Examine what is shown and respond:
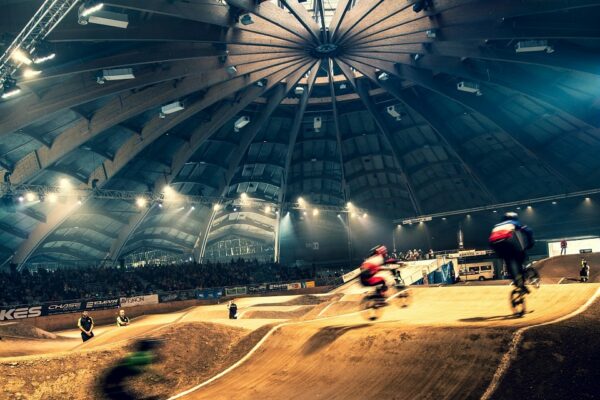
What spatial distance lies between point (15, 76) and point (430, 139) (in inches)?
1498

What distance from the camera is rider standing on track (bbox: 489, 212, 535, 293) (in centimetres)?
1106

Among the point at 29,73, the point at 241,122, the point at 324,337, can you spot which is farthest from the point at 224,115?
the point at 324,337

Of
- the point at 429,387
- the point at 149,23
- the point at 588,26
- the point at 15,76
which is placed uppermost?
the point at 149,23

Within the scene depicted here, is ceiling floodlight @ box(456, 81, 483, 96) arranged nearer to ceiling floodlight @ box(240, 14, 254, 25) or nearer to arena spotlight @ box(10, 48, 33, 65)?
ceiling floodlight @ box(240, 14, 254, 25)

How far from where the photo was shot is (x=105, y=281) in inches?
1610

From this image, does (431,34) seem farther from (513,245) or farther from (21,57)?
(21,57)

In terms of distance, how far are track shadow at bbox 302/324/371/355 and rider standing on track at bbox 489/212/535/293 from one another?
4398 millimetres

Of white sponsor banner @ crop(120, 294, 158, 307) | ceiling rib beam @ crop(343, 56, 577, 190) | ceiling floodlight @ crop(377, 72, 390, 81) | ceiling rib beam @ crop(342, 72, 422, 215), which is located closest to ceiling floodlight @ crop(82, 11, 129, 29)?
ceiling rib beam @ crop(343, 56, 577, 190)

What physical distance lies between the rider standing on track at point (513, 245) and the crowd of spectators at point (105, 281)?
110 ft

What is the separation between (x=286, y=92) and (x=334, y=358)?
29.1 m

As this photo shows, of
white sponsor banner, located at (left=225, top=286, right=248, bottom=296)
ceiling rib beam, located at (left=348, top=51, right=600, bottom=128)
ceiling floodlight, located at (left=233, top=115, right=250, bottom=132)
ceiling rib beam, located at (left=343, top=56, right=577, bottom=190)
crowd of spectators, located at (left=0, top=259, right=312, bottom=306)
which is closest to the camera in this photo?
ceiling rib beam, located at (left=348, top=51, right=600, bottom=128)

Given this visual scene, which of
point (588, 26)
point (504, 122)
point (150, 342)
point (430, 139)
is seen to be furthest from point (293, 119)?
point (150, 342)

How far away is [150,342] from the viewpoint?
14.6m

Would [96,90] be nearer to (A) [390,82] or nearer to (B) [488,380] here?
(A) [390,82]
